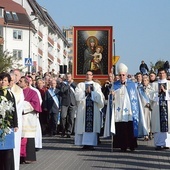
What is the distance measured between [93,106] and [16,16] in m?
67.2

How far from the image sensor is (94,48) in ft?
57.6

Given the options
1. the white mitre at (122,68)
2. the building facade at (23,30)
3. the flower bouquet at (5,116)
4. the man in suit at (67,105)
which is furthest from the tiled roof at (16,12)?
the flower bouquet at (5,116)

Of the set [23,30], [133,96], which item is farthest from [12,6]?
[133,96]

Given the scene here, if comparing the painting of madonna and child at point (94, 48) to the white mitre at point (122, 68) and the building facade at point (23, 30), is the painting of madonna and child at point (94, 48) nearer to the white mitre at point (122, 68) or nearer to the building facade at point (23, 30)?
the white mitre at point (122, 68)

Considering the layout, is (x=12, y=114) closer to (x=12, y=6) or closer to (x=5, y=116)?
(x=5, y=116)

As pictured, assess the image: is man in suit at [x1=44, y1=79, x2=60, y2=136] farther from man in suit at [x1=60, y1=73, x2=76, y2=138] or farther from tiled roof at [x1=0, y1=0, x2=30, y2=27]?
tiled roof at [x1=0, y1=0, x2=30, y2=27]

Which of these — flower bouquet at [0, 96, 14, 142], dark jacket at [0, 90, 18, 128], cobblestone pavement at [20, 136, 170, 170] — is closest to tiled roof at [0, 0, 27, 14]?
cobblestone pavement at [20, 136, 170, 170]

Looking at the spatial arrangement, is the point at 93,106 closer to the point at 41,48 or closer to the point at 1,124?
the point at 1,124

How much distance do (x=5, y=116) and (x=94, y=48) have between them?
29.7 feet

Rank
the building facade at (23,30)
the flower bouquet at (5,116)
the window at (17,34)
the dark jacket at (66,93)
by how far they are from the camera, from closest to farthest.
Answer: the flower bouquet at (5,116) → the dark jacket at (66,93) → the building facade at (23,30) → the window at (17,34)

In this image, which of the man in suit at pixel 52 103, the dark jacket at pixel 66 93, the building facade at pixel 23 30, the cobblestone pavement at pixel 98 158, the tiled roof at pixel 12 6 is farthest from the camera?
the tiled roof at pixel 12 6

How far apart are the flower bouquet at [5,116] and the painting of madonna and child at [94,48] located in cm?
872

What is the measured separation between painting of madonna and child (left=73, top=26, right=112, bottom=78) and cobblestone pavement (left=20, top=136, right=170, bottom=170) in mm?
2465

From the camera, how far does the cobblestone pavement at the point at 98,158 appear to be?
39.9 feet
